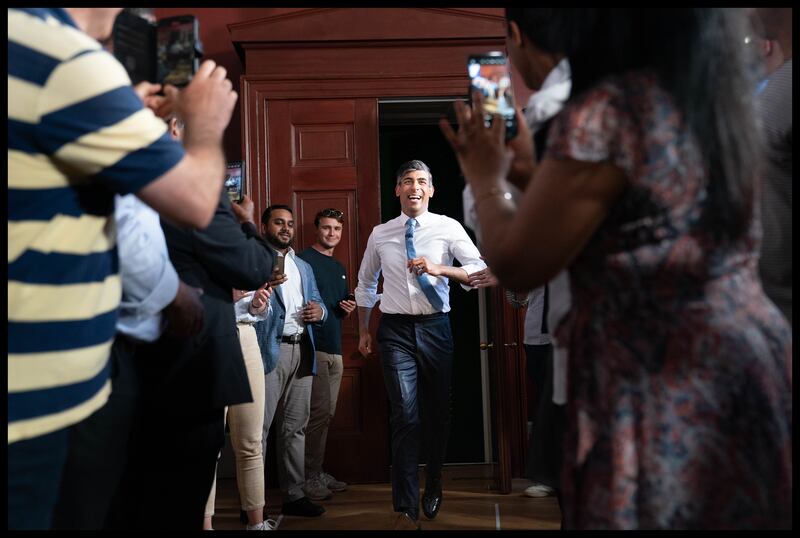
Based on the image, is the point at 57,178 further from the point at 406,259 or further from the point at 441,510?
the point at 441,510

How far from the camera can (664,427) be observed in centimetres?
99

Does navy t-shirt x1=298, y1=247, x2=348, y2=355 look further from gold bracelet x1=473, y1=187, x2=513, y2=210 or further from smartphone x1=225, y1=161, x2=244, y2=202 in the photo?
gold bracelet x1=473, y1=187, x2=513, y2=210

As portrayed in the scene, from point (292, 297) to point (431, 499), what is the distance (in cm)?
122

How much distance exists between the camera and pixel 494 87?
1232 mm

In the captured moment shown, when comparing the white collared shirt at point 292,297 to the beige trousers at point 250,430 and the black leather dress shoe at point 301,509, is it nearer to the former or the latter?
the beige trousers at point 250,430

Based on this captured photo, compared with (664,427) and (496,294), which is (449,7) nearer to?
(496,294)

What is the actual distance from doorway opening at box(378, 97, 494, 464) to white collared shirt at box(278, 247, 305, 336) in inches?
56.0

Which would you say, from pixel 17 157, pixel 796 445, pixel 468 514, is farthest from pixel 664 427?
pixel 468 514

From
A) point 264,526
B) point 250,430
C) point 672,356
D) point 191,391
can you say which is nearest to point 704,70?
point 672,356

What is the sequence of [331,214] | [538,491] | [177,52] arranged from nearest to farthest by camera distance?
[177,52] < [538,491] < [331,214]

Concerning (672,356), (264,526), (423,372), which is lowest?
(264,526)

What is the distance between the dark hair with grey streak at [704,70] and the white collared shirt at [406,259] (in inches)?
106

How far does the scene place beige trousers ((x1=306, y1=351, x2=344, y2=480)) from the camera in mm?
4070

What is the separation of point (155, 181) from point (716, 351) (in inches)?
31.8
